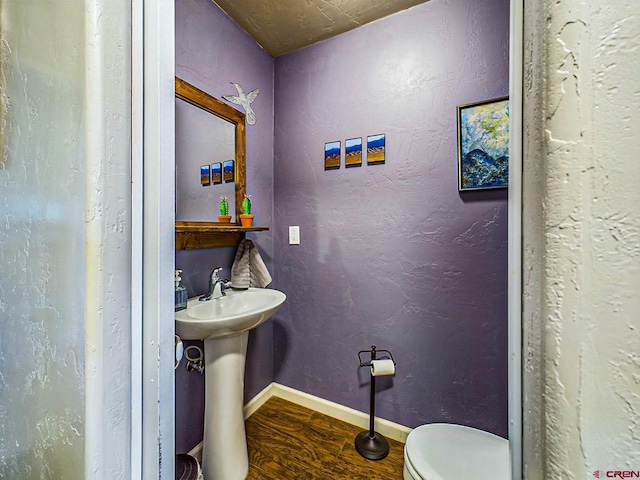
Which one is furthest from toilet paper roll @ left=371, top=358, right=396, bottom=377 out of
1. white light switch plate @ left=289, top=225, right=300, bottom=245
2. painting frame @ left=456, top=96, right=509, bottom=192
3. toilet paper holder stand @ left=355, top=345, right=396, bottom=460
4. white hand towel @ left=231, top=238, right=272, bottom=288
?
painting frame @ left=456, top=96, right=509, bottom=192

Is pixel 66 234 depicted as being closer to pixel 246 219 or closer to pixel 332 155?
pixel 246 219

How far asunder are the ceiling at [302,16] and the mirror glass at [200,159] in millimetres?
593

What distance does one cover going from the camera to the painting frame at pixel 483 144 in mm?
1236

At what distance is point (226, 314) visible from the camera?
1.31 metres

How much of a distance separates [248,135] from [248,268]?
2.65ft

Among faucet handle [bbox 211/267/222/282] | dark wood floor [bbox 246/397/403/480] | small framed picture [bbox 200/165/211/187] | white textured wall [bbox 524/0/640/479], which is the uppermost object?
small framed picture [bbox 200/165/211/187]

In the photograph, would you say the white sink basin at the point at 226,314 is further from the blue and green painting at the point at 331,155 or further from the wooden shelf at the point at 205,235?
the blue and green painting at the point at 331,155

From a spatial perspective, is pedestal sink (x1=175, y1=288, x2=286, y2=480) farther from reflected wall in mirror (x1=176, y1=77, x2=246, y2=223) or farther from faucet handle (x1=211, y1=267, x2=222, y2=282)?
reflected wall in mirror (x1=176, y1=77, x2=246, y2=223)

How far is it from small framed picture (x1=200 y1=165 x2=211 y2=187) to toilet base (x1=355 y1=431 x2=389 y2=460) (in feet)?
5.27

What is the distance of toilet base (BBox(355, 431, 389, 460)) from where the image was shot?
53.8 inches

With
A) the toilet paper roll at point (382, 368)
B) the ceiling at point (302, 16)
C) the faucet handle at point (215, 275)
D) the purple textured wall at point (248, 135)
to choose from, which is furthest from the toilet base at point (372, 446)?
the ceiling at point (302, 16)

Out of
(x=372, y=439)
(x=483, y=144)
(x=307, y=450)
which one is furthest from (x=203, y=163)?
(x=372, y=439)

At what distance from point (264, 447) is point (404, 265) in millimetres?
1227

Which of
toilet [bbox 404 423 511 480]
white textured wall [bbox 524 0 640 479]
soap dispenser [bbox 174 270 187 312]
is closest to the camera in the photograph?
white textured wall [bbox 524 0 640 479]
